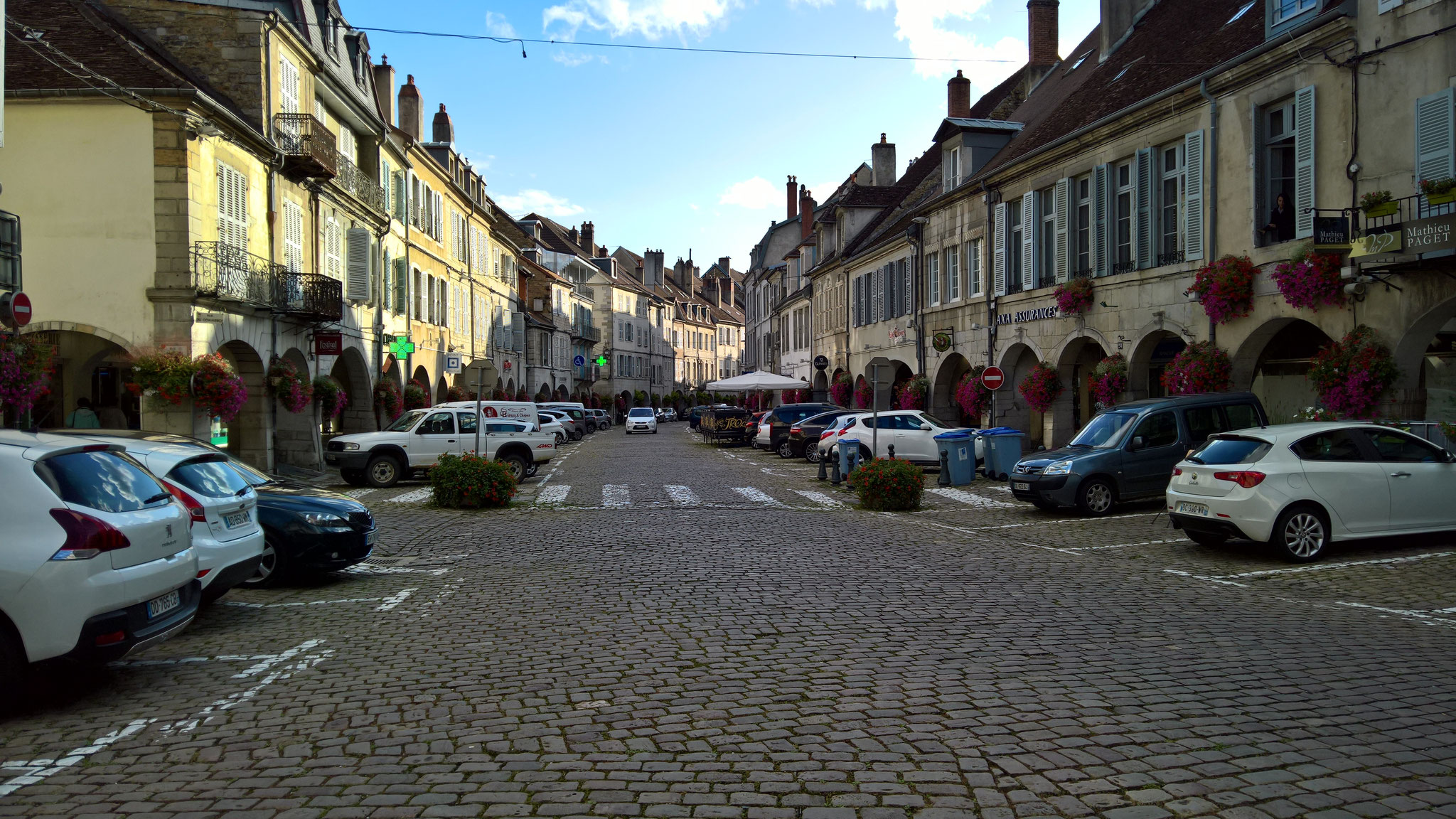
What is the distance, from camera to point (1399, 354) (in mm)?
13922

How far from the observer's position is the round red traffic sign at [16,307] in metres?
11.4

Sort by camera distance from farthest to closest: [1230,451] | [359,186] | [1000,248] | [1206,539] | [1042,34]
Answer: [1042,34]
[359,186]
[1000,248]
[1206,539]
[1230,451]

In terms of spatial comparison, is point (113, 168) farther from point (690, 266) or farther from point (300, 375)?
point (690, 266)

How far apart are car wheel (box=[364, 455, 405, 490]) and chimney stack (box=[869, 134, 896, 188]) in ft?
105

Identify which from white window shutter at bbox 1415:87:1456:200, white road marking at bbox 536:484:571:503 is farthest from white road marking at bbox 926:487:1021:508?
white window shutter at bbox 1415:87:1456:200

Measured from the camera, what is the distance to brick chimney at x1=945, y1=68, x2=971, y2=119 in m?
38.4

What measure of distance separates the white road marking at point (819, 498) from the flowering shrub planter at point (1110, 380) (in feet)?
21.0

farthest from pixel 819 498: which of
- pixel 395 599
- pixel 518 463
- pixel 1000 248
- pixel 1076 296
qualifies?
pixel 1000 248

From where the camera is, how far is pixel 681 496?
18.8 metres

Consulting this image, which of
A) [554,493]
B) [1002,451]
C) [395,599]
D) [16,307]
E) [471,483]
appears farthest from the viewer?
[1002,451]

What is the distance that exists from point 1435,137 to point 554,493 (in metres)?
14.8

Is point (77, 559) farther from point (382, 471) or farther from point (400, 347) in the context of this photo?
point (400, 347)

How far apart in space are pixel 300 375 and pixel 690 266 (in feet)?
291

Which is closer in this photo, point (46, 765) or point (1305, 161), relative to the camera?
point (46, 765)
